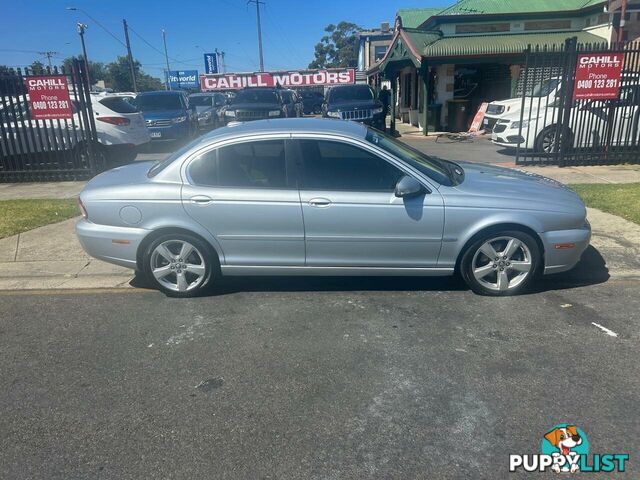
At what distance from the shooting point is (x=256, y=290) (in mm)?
4930

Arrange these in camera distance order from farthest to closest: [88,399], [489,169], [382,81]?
1. [382,81]
2. [489,169]
3. [88,399]

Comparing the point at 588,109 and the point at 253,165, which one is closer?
the point at 253,165

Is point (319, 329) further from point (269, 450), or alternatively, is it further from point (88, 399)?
point (88, 399)

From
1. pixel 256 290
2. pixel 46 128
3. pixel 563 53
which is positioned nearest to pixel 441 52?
pixel 563 53

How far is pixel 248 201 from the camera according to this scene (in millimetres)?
4453

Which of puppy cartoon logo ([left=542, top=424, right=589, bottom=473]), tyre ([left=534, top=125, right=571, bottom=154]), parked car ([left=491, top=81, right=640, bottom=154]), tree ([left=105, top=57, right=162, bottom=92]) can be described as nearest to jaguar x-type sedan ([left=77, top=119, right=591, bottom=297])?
puppy cartoon logo ([left=542, top=424, right=589, bottom=473])

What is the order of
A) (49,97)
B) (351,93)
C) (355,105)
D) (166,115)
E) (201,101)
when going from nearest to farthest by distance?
(49,97)
(166,115)
(355,105)
(351,93)
(201,101)

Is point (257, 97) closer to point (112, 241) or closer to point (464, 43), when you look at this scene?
point (464, 43)

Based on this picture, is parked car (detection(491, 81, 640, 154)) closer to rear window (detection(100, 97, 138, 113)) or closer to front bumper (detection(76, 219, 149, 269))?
front bumper (detection(76, 219, 149, 269))

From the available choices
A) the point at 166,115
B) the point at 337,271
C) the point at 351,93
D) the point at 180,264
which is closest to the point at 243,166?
the point at 180,264

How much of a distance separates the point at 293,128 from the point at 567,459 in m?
3.40

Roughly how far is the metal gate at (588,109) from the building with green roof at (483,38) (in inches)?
325

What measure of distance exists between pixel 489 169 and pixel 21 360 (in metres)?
4.70

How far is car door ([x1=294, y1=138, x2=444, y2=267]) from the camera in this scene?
14.3 ft
